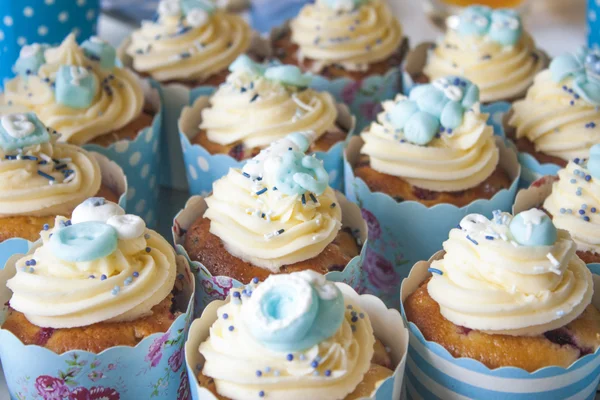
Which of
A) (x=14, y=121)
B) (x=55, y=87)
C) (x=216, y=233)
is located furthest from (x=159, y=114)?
Result: (x=216, y=233)

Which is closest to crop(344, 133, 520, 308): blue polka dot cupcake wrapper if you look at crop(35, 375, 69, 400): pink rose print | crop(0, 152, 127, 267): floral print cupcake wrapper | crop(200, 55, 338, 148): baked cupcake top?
crop(200, 55, 338, 148): baked cupcake top

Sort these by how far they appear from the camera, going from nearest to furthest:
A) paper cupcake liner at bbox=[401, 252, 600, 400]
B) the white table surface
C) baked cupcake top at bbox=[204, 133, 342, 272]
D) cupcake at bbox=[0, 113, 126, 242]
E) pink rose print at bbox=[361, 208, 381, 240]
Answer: paper cupcake liner at bbox=[401, 252, 600, 400] < baked cupcake top at bbox=[204, 133, 342, 272] < cupcake at bbox=[0, 113, 126, 242] < pink rose print at bbox=[361, 208, 381, 240] < the white table surface

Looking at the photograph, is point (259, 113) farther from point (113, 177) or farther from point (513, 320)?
point (513, 320)

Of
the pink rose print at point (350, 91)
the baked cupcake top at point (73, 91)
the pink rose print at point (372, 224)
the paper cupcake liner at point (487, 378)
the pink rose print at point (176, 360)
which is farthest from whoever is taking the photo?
the pink rose print at point (350, 91)

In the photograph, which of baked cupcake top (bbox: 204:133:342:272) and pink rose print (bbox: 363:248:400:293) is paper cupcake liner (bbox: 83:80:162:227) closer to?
baked cupcake top (bbox: 204:133:342:272)

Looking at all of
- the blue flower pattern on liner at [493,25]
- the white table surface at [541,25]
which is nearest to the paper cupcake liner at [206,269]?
the blue flower pattern on liner at [493,25]

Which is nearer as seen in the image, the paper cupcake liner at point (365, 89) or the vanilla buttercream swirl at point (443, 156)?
the vanilla buttercream swirl at point (443, 156)

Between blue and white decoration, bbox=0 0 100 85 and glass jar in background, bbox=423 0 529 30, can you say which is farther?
glass jar in background, bbox=423 0 529 30

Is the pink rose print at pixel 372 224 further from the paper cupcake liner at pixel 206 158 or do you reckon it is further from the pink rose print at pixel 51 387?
the pink rose print at pixel 51 387
